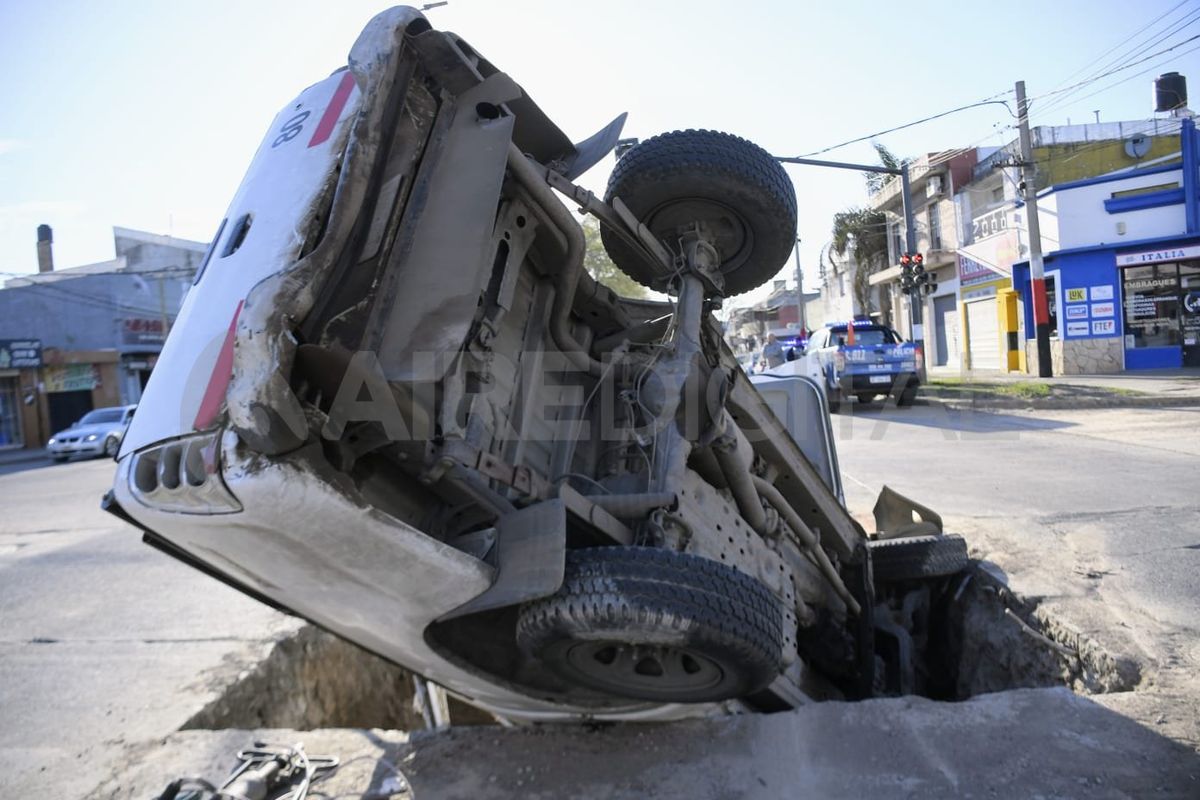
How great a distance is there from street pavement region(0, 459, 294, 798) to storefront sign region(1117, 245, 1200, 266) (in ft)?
74.2

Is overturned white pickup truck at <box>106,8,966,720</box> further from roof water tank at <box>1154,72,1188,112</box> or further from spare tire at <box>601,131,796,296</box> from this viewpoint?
roof water tank at <box>1154,72,1188,112</box>

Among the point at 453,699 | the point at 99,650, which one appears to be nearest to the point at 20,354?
the point at 99,650

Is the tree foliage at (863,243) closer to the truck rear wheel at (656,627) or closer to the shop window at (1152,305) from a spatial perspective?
the shop window at (1152,305)

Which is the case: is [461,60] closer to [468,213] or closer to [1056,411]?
[468,213]

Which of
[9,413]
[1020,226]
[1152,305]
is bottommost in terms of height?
[9,413]

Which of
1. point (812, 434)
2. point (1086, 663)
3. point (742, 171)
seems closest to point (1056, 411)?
point (812, 434)

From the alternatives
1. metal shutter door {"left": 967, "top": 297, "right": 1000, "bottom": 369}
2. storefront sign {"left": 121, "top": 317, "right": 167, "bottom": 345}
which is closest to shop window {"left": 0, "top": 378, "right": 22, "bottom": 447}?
storefront sign {"left": 121, "top": 317, "right": 167, "bottom": 345}

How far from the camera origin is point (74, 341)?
33375 millimetres

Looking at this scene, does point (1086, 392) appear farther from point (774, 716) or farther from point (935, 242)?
point (935, 242)

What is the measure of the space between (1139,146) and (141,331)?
39.7m

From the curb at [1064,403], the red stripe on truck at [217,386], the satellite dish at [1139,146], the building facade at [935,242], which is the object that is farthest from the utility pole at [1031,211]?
the red stripe on truck at [217,386]

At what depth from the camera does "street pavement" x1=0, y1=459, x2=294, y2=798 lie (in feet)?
9.79

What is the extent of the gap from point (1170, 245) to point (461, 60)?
23.3 metres

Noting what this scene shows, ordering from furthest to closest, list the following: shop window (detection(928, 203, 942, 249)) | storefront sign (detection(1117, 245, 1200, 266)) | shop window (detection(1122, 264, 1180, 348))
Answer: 1. shop window (detection(928, 203, 942, 249))
2. shop window (detection(1122, 264, 1180, 348))
3. storefront sign (detection(1117, 245, 1200, 266))
